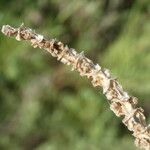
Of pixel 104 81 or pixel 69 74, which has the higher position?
pixel 69 74

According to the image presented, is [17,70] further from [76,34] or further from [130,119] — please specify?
[130,119]

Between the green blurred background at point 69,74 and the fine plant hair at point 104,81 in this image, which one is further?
the green blurred background at point 69,74

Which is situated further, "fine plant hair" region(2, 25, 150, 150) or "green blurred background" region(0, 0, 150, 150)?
"green blurred background" region(0, 0, 150, 150)

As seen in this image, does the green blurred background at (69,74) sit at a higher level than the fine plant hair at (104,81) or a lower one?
higher

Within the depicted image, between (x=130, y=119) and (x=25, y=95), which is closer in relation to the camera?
(x=130, y=119)

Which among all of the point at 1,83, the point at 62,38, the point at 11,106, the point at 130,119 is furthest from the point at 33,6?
the point at 130,119
